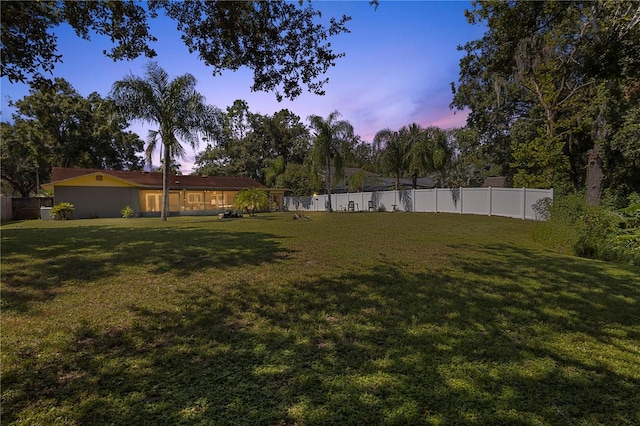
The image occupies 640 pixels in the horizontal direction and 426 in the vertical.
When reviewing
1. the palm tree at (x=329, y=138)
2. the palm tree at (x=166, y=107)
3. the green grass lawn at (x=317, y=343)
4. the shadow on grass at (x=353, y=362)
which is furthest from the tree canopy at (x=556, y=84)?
the palm tree at (x=166, y=107)

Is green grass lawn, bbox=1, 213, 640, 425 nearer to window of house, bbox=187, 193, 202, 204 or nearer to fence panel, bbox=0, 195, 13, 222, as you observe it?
fence panel, bbox=0, 195, 13, 222

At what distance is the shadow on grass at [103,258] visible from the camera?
189 inches

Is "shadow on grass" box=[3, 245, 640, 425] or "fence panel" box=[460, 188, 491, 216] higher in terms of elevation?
"fence panel" box=[460, 188, 491, 216]

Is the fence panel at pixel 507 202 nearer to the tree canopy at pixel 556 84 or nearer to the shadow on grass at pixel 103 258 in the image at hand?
the tree canopy at pixel 556 84

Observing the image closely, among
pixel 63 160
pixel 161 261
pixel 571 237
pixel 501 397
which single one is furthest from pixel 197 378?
pixel 63 160

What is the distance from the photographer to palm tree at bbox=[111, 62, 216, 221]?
17.1 meters

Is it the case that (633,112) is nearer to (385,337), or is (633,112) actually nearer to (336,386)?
(385,337)

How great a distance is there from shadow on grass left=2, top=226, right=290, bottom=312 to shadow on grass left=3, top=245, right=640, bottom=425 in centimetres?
176

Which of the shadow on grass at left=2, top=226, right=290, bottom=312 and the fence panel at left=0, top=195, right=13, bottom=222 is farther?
the fence panel at left=0, top=195, right=13, bottom=222

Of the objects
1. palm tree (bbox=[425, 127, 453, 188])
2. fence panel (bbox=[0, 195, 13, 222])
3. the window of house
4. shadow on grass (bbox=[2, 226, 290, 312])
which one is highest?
palm tree (bbox=[425, 127, 453, 188])

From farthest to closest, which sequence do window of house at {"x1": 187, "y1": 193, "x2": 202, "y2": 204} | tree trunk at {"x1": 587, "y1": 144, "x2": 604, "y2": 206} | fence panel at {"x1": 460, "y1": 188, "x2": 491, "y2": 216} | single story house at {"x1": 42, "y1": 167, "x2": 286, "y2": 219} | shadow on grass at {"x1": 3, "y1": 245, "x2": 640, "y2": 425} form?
1. window of house at {"x1": 187, "y1": 193, "x2": 202, "y2": 204}
2. single story house at {"x1": 42, "y1": 167, "x2": 286, "y2": 219}
3. fence panel at {"x1": 460, "y1": 188, "x2": 491, "y2": 216}
4. tree trunk at {"x1": 587, "y1": 144, "x2": 604, "y2": 206}
5. shadow on grass at {"x1": 3, "y1": 245, "x2": 640, "y2": 425}

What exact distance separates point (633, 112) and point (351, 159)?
665 inches

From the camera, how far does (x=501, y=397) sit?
2281 mm

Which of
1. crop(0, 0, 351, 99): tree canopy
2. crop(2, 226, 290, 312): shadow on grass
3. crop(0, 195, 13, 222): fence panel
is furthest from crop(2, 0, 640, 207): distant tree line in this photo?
crop(0, 195, 13, 222): fence panel
